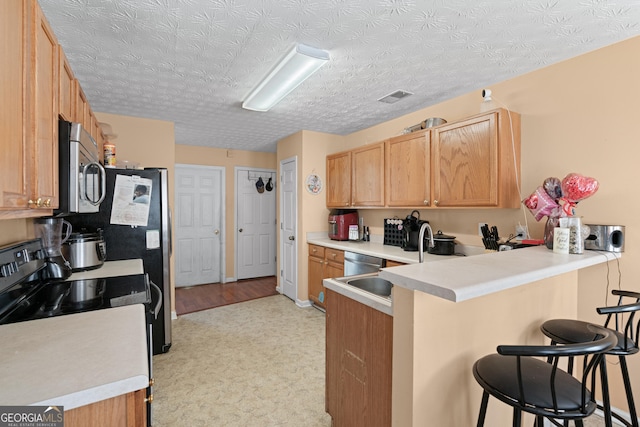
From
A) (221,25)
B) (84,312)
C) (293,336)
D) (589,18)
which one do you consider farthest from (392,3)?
(293,336)

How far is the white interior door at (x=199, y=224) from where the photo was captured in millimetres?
4879

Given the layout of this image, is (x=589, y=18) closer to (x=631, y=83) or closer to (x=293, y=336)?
(x=631, y=83)

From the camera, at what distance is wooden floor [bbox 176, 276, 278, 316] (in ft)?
13.2

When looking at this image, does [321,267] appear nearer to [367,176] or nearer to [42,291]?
[367,176]

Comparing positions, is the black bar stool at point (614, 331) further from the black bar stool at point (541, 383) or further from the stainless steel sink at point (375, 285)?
the stainless steel sink at point (375, 285)

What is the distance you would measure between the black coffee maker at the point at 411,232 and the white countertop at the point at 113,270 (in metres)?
2.36

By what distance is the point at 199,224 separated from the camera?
5.04 metres

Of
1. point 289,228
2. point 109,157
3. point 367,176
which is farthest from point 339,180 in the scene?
point 109,157

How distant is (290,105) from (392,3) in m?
1.62

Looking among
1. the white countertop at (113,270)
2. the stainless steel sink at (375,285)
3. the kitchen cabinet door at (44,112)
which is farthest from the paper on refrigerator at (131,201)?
the stainless steel sink at (375,285)

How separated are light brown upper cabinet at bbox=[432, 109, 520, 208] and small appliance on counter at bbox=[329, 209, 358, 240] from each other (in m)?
1.43

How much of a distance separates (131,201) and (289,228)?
2141 mm

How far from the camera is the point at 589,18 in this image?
1.63 m

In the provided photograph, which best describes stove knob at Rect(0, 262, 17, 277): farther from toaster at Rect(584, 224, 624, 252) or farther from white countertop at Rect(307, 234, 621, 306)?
toaster at Rect(584, 224, 624, 252)
